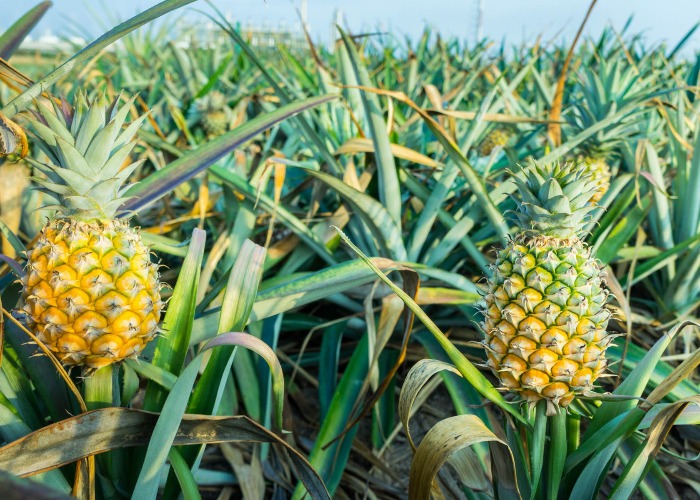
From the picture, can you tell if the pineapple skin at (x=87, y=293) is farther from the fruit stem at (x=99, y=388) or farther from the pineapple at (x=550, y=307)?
the pineapple at (x=550, y=307)

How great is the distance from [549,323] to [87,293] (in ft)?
2.28

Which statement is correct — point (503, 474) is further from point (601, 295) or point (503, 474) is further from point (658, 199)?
point (658, 199)

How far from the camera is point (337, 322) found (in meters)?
1.55

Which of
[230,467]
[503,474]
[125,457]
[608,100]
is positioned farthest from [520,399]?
[608,100]

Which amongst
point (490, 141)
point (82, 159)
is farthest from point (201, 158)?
point (490, 141)

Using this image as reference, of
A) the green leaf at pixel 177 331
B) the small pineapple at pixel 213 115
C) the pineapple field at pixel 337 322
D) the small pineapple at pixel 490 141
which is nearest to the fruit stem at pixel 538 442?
the pineapple field at pixel 337 322

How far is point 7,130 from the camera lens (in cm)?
84

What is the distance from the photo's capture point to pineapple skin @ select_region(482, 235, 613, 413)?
876 mm

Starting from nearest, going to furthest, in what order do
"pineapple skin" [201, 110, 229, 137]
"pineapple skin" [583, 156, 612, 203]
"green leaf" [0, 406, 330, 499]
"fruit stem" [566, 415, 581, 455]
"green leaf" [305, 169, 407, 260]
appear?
"green leaf" [0, 406, 330, 499] → "fruit stem" [566, 415, 581, 455] → "green leaf" [305, 169, 407, 260] → "pineapple skin" [583, 156, 612, 203] → "pineapple skin" [201, 110, 229, 137]

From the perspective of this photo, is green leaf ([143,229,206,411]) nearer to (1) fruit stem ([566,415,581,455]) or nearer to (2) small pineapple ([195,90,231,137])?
(1) fruit stem ([566,415,581,455])

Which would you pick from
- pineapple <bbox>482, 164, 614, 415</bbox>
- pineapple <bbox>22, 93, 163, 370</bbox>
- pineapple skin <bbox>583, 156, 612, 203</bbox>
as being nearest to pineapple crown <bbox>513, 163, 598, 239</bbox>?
pineapple <bbox>482, 164, 614, 415</bbox>

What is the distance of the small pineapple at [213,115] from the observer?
2844mm

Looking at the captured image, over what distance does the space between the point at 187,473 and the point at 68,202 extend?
1.53 feet

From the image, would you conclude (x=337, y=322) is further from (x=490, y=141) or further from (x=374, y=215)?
(x=490, y=141)
